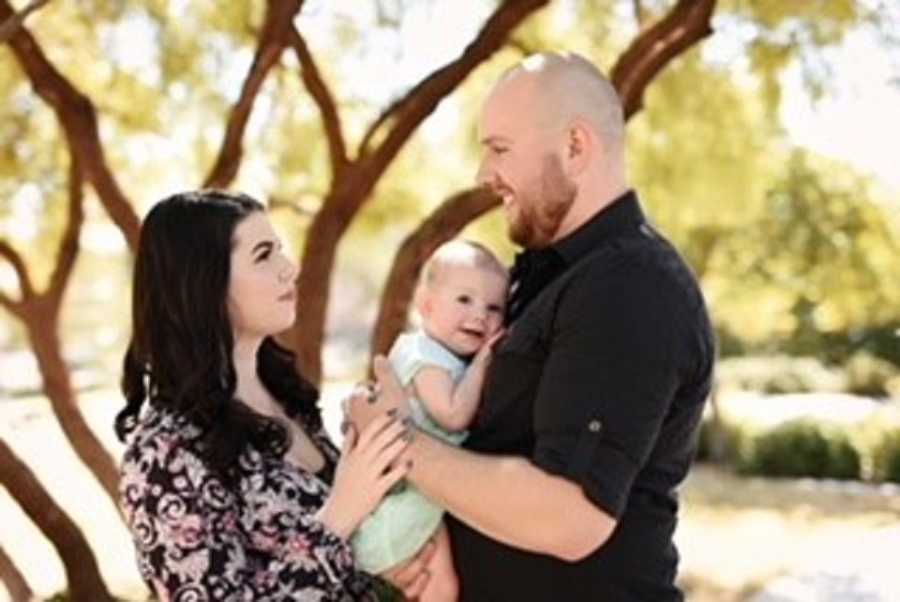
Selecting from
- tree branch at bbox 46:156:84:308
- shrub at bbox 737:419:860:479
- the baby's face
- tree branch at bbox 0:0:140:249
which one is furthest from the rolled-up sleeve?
shrub at bbox 737:419:860:479

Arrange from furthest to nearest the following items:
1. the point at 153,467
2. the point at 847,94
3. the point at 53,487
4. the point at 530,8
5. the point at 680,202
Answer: the point at 53,487, the point at 680,202, the point at 847,94, the point at 530,8, the point at 153,467

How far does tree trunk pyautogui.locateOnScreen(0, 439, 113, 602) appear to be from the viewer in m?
5.93

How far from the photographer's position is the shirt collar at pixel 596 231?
7.27 ft

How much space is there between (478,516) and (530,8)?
6.52 m

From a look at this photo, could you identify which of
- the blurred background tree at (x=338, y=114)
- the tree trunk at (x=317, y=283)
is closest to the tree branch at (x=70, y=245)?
the blurred background tree at (x=338, y=114)

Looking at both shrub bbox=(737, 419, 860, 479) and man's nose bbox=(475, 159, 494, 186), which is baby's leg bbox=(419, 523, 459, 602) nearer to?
man's nose bbox=(475, 159, 494, 186)

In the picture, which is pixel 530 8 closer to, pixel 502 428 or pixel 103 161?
pixel 103 161

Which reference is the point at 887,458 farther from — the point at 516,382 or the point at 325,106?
the point at 516,382

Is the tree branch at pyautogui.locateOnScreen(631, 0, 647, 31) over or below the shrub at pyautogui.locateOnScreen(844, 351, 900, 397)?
below

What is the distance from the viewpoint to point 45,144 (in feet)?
33.4

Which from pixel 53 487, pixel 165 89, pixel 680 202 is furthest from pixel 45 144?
pixel 53 487

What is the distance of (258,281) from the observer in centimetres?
253

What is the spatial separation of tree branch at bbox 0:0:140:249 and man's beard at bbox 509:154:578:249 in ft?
18.3

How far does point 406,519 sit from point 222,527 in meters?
0.29
